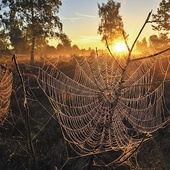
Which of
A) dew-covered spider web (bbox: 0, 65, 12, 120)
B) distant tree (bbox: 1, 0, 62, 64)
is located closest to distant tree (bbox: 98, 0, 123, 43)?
distant tree (bbox: 1, 0, 62, 64)

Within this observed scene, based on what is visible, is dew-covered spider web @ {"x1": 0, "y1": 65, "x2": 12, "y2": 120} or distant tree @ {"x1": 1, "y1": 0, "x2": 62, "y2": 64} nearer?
dew-covered spider web @ {"x1": 0, "y1": 65, "x2": 12, "y2": 120}

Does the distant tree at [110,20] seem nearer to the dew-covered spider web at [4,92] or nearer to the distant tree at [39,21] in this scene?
the distant tree at [39,21]

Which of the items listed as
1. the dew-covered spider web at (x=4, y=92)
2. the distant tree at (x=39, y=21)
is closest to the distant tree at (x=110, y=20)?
the distant tree at (x=39, y=21)

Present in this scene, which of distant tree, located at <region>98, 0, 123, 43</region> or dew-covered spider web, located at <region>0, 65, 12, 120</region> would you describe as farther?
distant tree, located at <region>98, 0, 123, 43</region>

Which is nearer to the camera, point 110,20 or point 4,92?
point 4,92

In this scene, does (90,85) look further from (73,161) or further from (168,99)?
(168,99)

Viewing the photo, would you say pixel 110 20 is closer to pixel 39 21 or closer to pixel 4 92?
pixel 39 21

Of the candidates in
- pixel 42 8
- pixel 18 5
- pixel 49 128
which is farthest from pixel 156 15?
pixel 49 128

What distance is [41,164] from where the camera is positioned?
796cm

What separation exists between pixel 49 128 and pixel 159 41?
1010 inches

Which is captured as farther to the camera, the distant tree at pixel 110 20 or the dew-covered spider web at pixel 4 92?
the distant tree at pixel 110 20

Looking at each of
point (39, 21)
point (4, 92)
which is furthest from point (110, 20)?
point (4, 92)

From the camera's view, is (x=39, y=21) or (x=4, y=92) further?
(x=39, y=21)

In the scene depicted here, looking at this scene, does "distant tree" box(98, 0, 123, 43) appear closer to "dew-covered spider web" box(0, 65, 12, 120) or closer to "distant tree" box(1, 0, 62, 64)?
"distant tree" box(1, 0, 62, 64)
